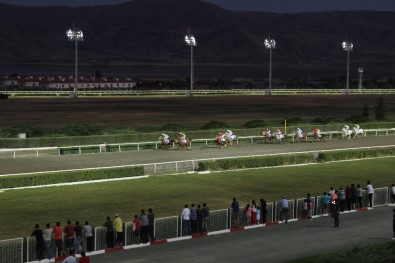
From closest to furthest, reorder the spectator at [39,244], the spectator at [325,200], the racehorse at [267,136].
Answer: the spectator at [39,244] → the spectator at [325,200] → the racehorse at [267,136]

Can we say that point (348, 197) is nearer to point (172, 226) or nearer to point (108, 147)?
point (172, 226)

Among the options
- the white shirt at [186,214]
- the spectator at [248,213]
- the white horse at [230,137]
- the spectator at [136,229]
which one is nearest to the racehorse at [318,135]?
the white horse at [230,137]

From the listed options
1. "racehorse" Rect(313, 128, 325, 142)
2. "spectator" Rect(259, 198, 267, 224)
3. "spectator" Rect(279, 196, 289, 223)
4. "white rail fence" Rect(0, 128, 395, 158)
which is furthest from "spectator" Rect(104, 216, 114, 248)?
"racehorse" Rect(313, 128, 325, 142)

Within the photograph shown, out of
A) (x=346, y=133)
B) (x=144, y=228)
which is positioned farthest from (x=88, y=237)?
(x=346, y=133)

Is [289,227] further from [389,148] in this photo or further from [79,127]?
[79,127]

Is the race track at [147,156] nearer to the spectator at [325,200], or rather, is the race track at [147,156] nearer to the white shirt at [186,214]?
the spectator at [325,200]

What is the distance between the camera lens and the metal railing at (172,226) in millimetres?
18844

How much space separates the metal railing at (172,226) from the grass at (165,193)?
3187mm

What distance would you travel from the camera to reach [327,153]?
4100cm

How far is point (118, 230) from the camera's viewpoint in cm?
2092

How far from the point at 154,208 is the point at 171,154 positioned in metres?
13.5

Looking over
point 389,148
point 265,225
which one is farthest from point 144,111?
point 265,225

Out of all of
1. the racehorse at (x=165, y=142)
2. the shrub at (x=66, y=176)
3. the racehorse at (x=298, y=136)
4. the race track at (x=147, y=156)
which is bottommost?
the shrub at (x=66, y=176)

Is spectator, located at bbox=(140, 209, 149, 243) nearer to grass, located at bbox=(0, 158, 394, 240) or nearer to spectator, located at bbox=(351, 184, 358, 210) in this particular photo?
grass, located at bbox=(0, 158, 394, 240)
